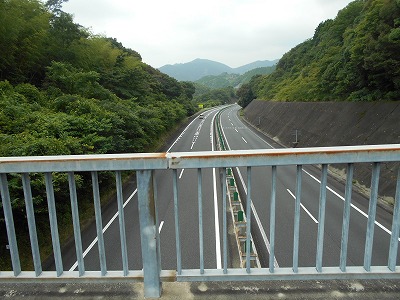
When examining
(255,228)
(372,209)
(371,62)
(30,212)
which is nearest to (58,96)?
(255,228)

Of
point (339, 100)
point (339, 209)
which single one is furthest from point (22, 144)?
point (339, 100)

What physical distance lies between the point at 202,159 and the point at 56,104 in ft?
59.2

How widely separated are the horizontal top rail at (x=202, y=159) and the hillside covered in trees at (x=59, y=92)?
27.1 ft

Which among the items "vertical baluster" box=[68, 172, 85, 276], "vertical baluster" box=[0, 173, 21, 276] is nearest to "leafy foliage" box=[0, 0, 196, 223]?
"vertical baluster" box=[0, 173, 21, 276]

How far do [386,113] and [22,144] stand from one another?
66.2 feet

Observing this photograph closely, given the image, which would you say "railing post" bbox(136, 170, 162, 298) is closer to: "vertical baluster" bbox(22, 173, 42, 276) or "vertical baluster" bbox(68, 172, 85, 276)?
"vertical baluster" bbox(68, 172, 85, 276)

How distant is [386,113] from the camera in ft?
57.9

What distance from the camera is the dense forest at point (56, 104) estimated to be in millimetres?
9492

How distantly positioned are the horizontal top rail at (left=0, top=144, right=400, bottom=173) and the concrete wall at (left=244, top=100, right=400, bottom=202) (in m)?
14.4

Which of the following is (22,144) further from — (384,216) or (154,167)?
(384,216)

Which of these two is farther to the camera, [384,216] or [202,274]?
[384,216]

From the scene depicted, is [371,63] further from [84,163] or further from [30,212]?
[30,212]

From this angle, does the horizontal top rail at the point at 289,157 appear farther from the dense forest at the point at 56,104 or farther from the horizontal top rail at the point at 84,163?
the dense forest at the point at 56,104

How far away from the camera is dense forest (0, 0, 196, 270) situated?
9492mm
